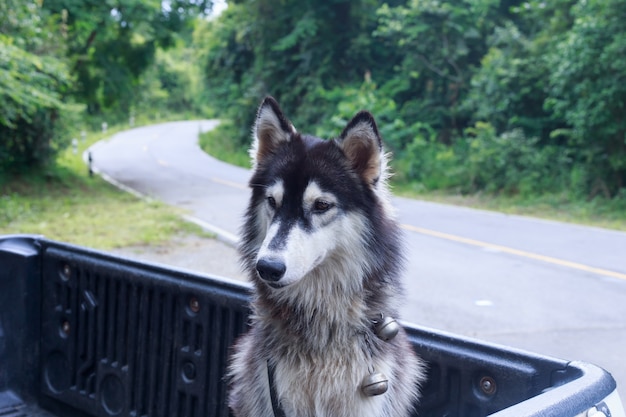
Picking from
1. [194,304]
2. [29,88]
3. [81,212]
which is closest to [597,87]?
[81,212]

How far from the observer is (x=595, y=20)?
14.7 metres

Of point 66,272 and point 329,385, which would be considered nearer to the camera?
point 329,385

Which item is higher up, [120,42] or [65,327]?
[120,42]

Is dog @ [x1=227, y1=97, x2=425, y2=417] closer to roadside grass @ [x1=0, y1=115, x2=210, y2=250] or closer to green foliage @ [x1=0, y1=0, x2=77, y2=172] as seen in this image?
roadside grass @ [x1=0, y1=115, x2=210, y2=250]

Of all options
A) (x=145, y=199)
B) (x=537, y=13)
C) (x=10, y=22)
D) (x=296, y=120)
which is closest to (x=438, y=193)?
(x=537, y=13)

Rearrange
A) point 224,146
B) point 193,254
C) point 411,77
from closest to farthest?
1. point 193,254
2. point 411,77
3. point 224,146

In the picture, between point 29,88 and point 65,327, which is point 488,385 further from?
point 29,88

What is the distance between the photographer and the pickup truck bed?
2.21 m

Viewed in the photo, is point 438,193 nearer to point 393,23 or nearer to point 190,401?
point 393,23

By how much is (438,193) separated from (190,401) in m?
16.9

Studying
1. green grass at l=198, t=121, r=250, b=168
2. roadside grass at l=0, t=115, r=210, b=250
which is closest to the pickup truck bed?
roadside grass at l=0, t=115, r=210, b=250

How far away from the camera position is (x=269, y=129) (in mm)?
2631

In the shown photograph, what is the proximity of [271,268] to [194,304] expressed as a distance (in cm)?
92

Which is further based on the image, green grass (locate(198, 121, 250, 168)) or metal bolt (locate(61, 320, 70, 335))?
green grass (locate(198, 121, 250, 168))
